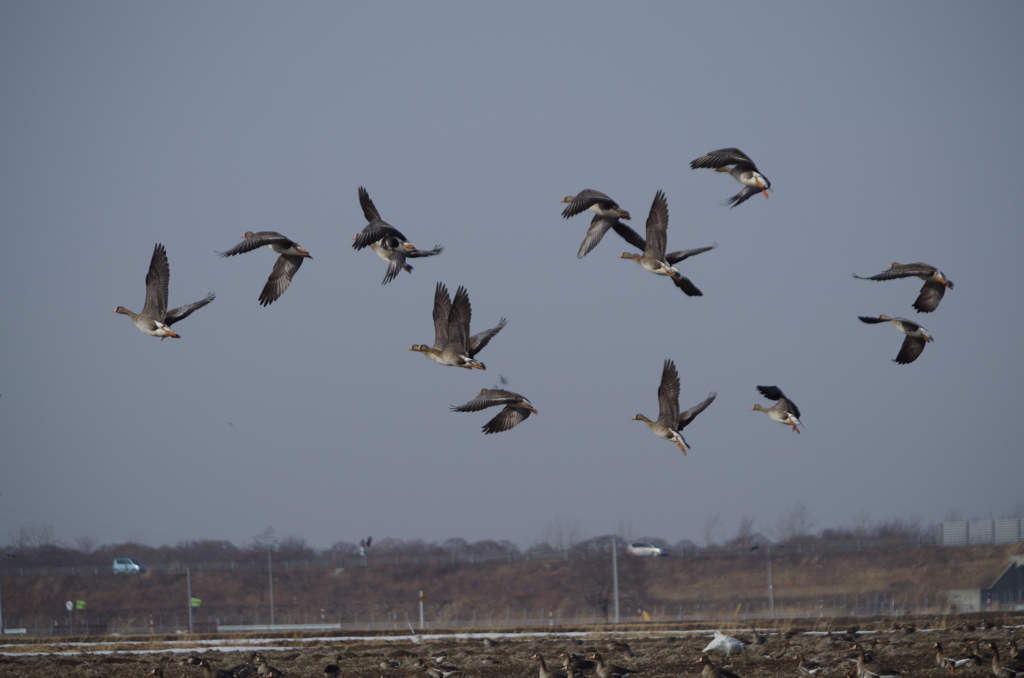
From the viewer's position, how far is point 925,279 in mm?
20906

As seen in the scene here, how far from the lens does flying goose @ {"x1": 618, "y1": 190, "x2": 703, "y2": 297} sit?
2148 centimetres

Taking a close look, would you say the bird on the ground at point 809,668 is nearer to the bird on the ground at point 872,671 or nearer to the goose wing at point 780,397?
the bird on the ground at point 872,671

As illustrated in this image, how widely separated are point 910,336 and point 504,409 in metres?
8.38

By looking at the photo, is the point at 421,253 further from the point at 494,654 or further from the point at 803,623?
the point at 803,623

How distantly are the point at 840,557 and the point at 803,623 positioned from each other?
53.5 meters

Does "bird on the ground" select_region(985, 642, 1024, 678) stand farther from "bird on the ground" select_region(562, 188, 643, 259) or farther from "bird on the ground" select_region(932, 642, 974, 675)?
"bird on the ground" select_region(562, 188, 643, 259)

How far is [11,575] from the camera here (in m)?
99.2

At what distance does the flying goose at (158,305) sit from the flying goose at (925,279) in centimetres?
1312

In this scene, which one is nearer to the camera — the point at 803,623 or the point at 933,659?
the point at 933,659

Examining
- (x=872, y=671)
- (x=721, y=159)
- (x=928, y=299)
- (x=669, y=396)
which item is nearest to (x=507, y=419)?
(x=669, y=396)

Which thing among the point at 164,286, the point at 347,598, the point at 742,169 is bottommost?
the point at 347,598

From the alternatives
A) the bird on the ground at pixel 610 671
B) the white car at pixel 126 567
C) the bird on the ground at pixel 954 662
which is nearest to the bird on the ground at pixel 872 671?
the bird on the ground at pixel 954 662

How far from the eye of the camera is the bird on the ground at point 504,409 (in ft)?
65.8

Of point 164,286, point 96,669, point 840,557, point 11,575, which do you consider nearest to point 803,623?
point 96,669
